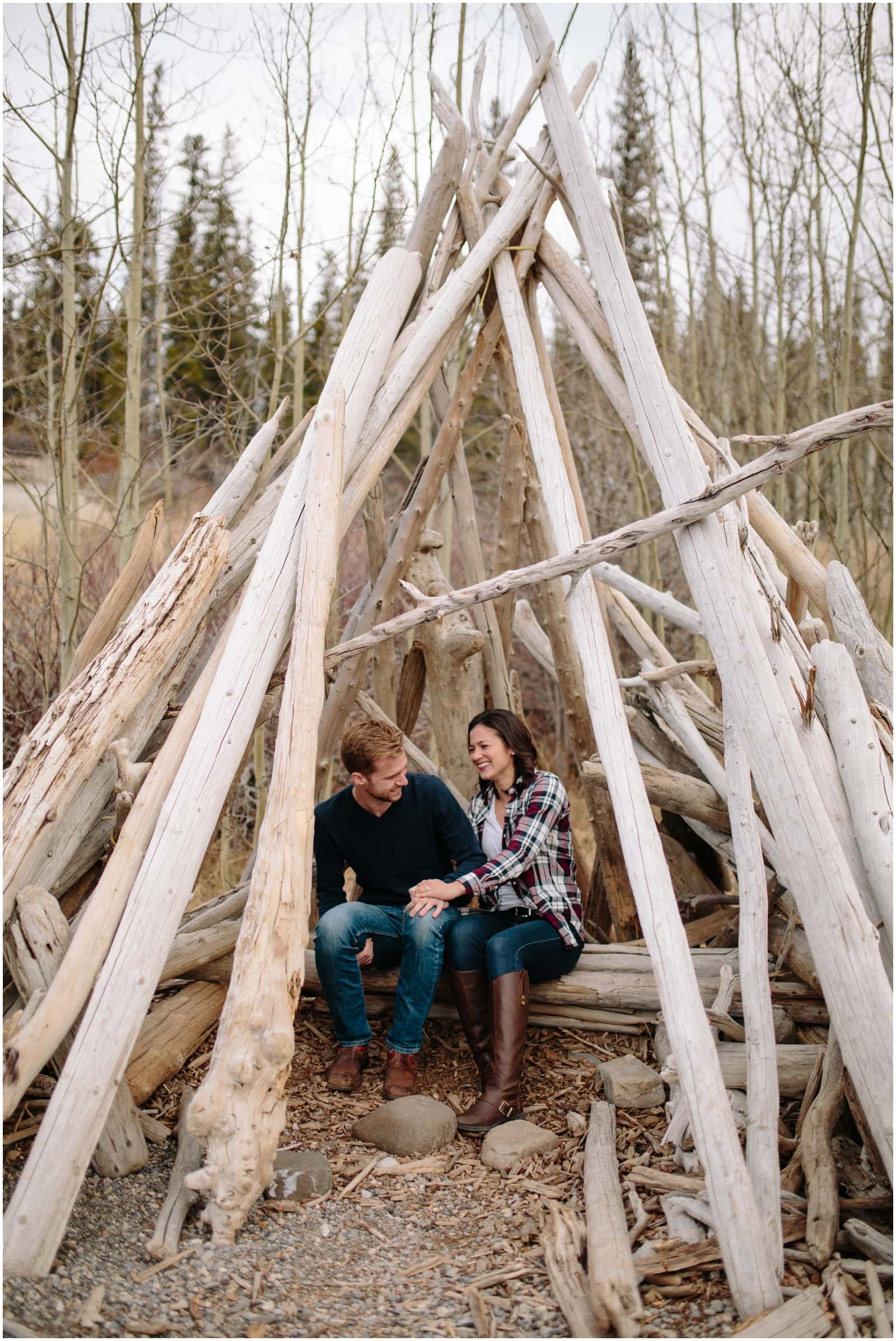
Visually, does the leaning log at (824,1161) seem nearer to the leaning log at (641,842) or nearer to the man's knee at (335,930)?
the leaning log at (641,842)

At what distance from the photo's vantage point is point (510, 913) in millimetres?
3830

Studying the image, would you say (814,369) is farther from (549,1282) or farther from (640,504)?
(549,1282)

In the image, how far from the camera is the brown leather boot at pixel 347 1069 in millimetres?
3654

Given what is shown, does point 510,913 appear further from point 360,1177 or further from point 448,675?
point 448,675

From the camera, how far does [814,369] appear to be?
7.66 metres

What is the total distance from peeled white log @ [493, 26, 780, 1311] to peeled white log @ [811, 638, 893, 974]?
54cm

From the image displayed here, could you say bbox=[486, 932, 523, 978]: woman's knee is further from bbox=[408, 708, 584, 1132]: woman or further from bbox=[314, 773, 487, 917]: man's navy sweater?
bbox=[314, 773, 487, 917]: man's navy sweater

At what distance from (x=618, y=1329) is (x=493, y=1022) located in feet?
4.18

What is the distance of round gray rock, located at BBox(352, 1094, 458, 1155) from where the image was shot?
329 centimetres

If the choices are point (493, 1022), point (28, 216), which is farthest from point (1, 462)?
point (493, 1022)

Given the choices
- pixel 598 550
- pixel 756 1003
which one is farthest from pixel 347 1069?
pixel 598 550

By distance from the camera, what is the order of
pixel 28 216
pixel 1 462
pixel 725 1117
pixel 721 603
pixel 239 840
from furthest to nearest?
pixel 239 840 → pixel 28 216 → pixel 1 462 → pixel 721 603 → pixel 725 1117

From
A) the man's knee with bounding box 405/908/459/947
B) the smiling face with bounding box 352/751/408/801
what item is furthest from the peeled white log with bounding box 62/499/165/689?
the man's knee with bounding box 405/908/459/947

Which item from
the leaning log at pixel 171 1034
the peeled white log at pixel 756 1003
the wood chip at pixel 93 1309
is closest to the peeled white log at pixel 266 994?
the wood chip at pixel 93 1309
